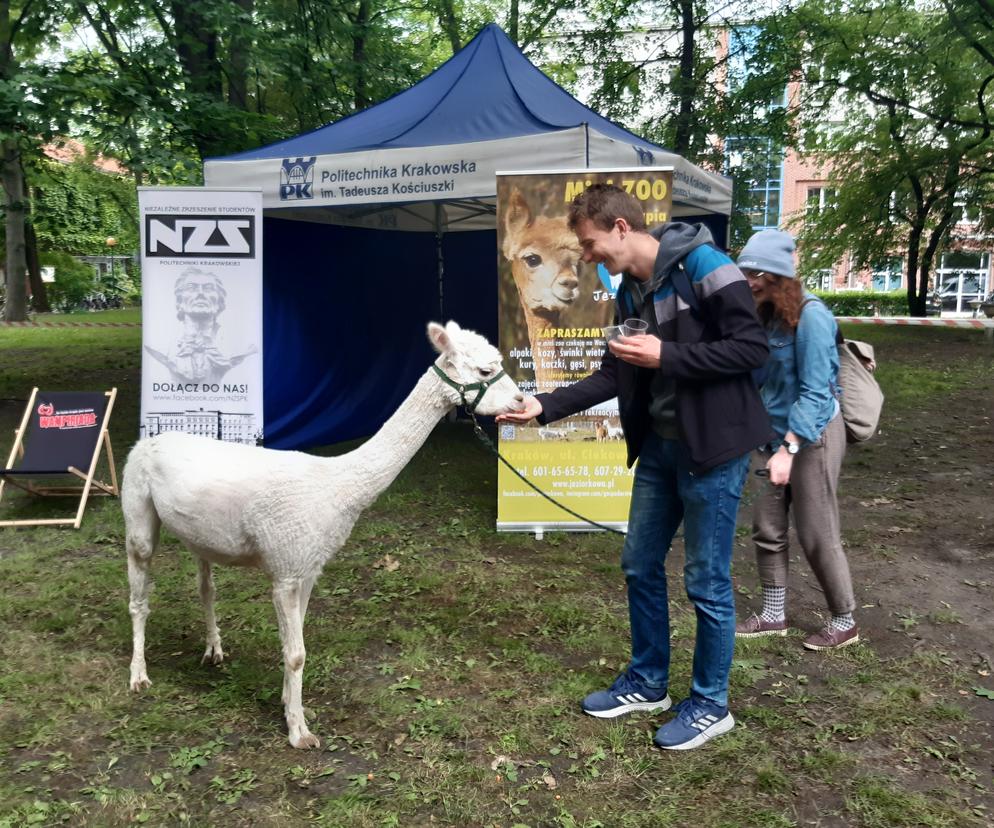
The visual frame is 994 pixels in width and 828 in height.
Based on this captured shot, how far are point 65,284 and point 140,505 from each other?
4027 centimetres

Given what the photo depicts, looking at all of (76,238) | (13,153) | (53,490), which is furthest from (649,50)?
(76,238)

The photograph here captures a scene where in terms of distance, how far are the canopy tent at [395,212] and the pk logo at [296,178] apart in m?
0.01

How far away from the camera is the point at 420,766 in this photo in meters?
3.11

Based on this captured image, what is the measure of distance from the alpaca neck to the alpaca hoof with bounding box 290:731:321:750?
3.25 ft

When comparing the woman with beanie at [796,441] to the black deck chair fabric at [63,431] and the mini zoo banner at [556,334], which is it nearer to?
the mini zoo banner at [556,334]

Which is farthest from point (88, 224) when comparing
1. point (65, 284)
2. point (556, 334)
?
point (556, 334)

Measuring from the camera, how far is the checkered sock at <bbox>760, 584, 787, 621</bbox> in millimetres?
4262

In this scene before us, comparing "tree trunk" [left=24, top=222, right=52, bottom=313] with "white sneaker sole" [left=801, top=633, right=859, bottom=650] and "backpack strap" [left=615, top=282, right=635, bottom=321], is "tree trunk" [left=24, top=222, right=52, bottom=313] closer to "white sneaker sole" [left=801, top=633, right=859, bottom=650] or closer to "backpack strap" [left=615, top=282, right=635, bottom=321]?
"backpack strap" [left=615, top=282, right=635, bottom=321]

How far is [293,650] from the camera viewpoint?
124 inches

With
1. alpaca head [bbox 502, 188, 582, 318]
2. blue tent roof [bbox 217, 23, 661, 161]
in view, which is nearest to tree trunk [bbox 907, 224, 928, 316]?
blue tent roof [bbox 217, 23, 661, 161]

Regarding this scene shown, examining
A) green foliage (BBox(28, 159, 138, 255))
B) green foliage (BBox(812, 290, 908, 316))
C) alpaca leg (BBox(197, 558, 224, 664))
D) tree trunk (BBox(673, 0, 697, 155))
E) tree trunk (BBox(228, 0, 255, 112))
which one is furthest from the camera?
green foliage (BBox(28, 159, 138, 255))

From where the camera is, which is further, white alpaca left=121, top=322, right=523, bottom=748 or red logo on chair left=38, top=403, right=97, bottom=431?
red logo on chair left=38, top=403, right=97, bottom=431

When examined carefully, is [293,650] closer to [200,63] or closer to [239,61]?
[200,63]

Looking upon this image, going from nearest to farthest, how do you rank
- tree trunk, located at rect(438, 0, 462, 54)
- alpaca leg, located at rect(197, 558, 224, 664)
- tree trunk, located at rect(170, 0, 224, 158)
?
alpaca leg, located at rect(197, 558, 224, 664), tree trunk, located at rect(170, 0, 224, 158), tree trunk, located at rect(438, 0, 462, 54)
